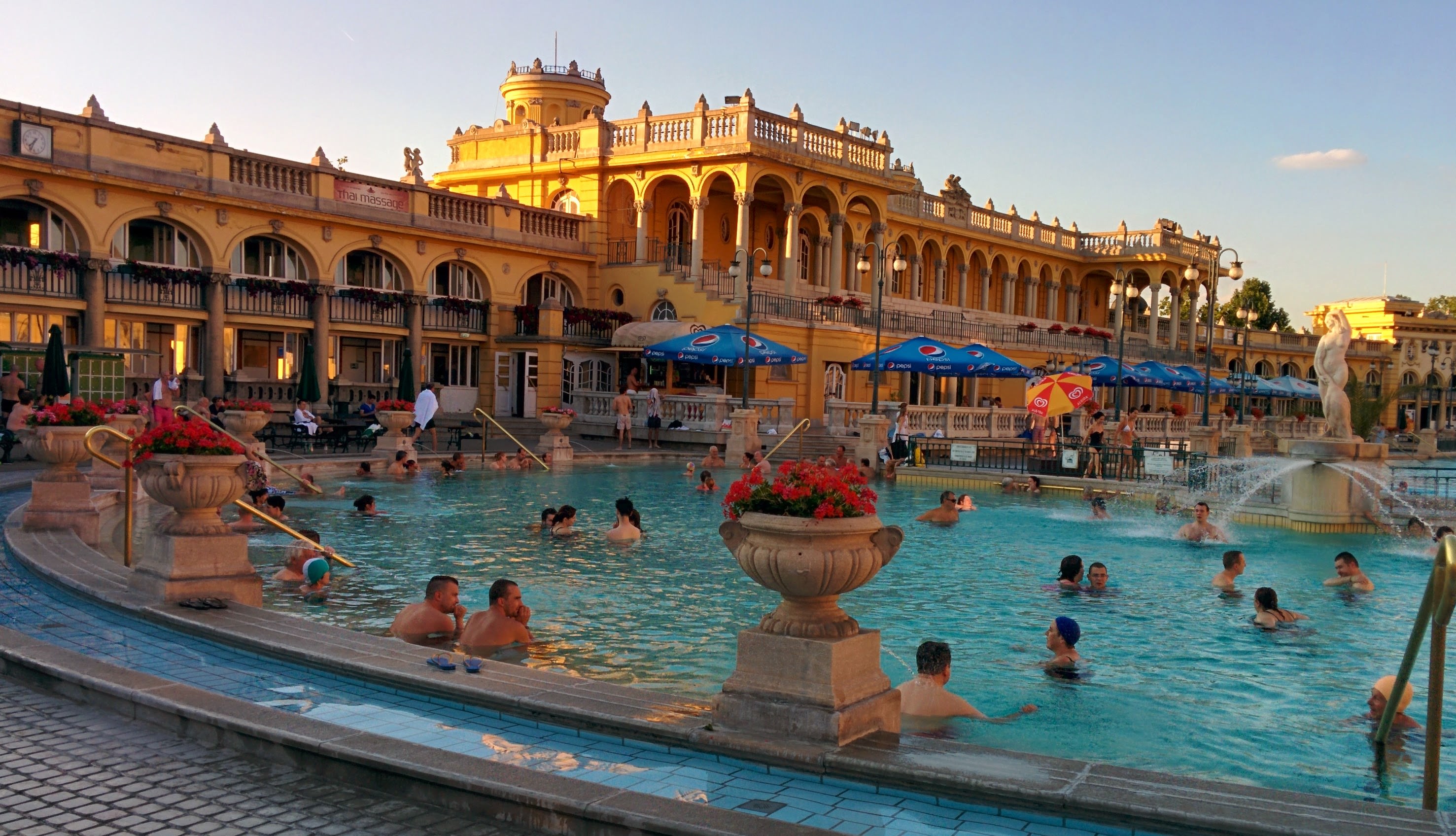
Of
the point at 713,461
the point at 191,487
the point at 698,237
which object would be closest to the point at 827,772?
the point at 191,487

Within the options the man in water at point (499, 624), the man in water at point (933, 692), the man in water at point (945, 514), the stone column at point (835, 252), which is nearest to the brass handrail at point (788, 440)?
the man in water at point (945, 514)

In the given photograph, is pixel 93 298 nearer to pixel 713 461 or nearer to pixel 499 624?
pixel 713 461

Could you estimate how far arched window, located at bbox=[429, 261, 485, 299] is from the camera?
35125 mm

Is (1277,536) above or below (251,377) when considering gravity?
below

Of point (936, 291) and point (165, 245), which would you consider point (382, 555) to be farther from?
point (936, 291)

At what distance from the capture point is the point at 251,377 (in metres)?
29.8

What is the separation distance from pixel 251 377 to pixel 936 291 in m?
31.2

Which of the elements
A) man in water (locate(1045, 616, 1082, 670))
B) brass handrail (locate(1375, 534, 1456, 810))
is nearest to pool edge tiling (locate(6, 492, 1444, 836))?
brass handrail (locate(1375, 534, 1456, 810))

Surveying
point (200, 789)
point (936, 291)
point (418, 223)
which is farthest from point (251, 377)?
point (936, 291)

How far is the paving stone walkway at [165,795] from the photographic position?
501 centimetres

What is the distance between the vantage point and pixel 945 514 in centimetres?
1866

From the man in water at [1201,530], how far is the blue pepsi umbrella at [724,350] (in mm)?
14897

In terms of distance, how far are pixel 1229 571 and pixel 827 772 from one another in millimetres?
9261

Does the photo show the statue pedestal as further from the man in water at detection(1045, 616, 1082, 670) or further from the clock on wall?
the clock on wall
